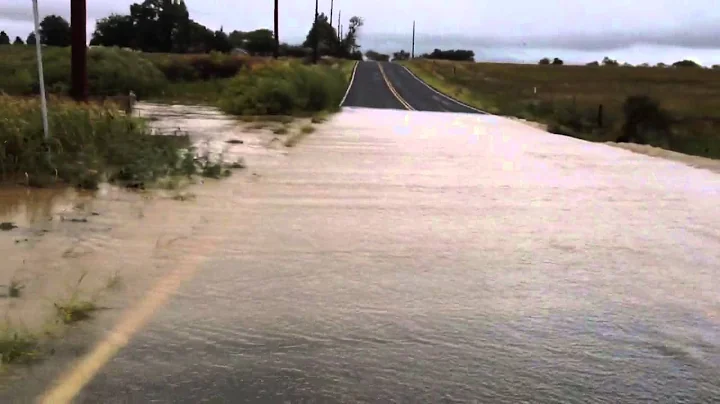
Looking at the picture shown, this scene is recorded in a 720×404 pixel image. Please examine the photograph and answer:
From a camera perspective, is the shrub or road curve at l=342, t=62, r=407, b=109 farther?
road curve at l=342, t=62, r=407, b=109

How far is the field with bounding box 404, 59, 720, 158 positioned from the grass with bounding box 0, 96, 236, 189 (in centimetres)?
1893

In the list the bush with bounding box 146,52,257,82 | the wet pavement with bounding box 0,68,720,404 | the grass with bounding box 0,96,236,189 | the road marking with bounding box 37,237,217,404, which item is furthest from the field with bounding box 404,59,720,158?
the road marking with bounding box 37,237,217,404

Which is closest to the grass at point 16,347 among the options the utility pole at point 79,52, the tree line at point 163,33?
the utility pole at point 79,52

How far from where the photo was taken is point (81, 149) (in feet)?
45.3

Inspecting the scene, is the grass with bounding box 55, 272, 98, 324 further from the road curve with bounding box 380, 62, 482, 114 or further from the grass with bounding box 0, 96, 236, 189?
the road curve with bounding box 380, 62, 482, 114

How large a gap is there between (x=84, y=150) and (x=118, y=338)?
8.52 m

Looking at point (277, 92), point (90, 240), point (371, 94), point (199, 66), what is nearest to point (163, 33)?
point (199, 66)

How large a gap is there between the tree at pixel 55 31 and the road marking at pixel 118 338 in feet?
265

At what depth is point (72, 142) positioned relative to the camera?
1375cm

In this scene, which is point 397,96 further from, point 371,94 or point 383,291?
point 383,291

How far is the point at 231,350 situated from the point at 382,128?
23055mm

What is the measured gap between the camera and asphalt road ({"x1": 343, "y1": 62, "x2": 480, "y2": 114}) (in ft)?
150

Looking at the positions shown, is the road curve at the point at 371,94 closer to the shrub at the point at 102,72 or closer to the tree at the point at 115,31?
the shrub at the point at 102,72

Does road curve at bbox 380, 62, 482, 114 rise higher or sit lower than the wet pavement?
higher
